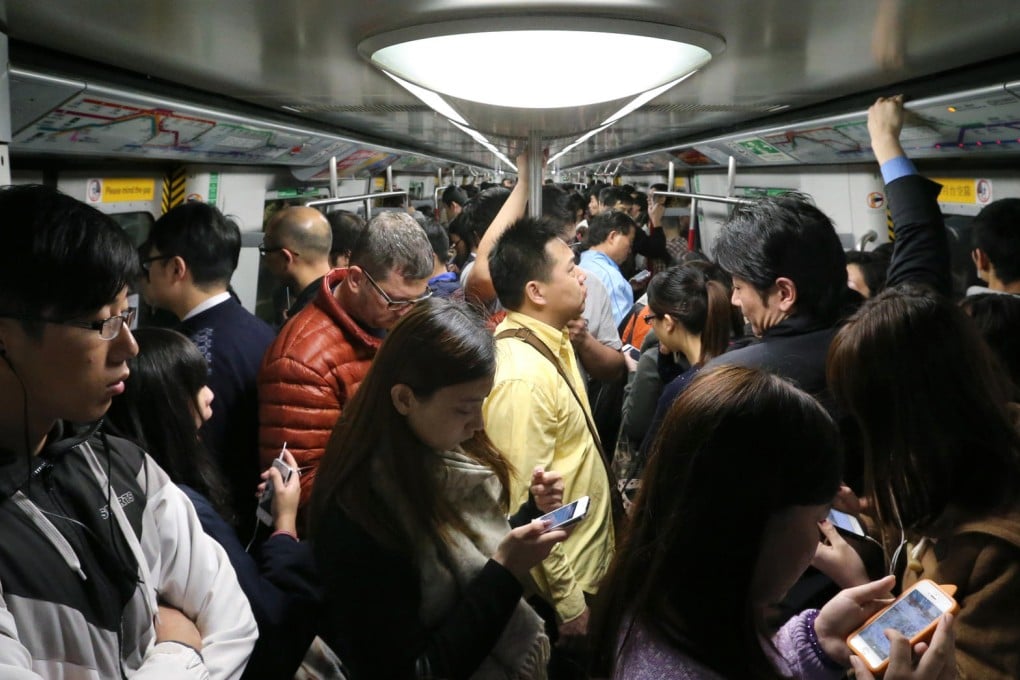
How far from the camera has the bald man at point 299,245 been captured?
362 cm

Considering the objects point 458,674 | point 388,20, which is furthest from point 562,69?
point 458,674

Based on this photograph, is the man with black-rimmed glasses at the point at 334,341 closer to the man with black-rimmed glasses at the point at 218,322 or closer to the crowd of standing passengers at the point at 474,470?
the crowd of standing passengers at the point at 474,470

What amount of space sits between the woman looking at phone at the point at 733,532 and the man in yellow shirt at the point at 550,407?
0.98 metres

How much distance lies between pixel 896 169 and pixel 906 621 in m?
1.64

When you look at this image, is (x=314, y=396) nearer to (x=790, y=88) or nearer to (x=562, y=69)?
(x=562, y=69)

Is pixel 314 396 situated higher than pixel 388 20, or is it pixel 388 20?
pixel 388 20

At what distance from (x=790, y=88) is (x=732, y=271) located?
1.39m

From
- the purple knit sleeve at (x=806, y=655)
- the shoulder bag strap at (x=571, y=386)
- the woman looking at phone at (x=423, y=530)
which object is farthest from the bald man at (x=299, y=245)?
the purple knit sleeve at (x=806, y=655)

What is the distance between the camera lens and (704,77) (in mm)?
2881

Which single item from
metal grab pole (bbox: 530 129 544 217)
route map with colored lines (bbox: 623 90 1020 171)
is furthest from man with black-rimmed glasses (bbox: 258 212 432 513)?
route map with colored lines (bbox: 623 90 1020 171)

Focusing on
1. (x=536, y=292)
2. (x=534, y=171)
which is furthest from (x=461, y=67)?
(x=534, y=171)

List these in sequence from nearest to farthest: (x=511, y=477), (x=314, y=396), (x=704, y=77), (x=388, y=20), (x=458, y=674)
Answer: (x=458, y=674)
(x=388, y=20)
(x=511, y=477)
(x=314, y=396)
(x=704, y=77)

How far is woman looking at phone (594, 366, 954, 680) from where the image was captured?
1.20 meters

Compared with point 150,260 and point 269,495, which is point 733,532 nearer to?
point 269,495
